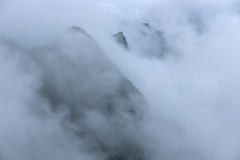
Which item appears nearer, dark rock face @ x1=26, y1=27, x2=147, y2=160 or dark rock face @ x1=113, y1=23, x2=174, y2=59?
dark rock face @ x1=26, y1=27, x2=147, y2=160

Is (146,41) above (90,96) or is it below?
above

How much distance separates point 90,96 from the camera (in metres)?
45.5

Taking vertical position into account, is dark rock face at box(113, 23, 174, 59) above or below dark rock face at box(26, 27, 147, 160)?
above

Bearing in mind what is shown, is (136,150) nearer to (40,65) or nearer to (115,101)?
(115,101)

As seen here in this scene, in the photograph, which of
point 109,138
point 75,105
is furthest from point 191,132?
point 75,105

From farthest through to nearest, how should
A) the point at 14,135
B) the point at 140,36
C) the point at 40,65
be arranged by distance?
the point at 140,36, the point at 40,65, the point at 14,135

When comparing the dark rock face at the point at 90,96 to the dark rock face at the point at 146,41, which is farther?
the dark rock face at the point at 146,41

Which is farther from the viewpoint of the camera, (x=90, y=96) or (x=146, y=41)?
(x=146, y=41)

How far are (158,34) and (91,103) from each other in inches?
5792

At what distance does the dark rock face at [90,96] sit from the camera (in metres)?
39.1

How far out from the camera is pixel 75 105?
4281cm

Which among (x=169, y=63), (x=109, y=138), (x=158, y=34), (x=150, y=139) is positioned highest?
(x=158, y=34)

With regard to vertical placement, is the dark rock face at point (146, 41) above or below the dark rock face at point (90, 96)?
above

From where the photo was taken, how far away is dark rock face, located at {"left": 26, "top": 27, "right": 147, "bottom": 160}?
39.1 metres
